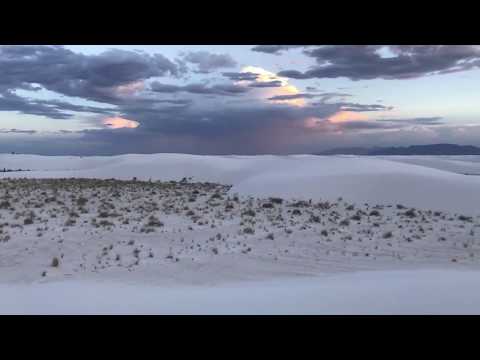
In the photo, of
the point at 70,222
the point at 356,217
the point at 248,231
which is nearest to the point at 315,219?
the point at 356,217

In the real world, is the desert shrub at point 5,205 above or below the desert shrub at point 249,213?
above

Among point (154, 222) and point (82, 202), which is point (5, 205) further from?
point (154, 222)

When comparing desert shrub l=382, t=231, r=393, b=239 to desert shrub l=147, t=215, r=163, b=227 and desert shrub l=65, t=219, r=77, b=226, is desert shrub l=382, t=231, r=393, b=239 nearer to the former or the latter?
desert shrub l=147, t=215, r=163, b=227

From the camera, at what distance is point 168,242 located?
11.1 meters

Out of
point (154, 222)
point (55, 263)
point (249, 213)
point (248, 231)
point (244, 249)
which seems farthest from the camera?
point (249, 213)

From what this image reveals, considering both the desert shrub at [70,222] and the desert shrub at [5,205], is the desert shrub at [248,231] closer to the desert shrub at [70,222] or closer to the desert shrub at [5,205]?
the desert shrub at [70,222]

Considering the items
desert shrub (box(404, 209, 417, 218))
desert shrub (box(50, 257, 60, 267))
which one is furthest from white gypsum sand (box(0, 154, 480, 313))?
desert shrub (box(404, 209, 417, 218))

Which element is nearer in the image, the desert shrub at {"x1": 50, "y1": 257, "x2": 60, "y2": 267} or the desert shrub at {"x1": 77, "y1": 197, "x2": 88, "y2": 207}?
the desert shrub at {"x1": 50, "y1": 257, "x2": 60, "y2": 267}

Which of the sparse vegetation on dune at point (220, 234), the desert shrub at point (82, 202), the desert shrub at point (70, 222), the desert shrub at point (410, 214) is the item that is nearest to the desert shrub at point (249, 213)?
the sparse vegetation on dune at point (220, 234)

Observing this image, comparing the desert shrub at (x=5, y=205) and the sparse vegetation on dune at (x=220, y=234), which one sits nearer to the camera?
the sparse vegetation on dune at (x=220, y=234)

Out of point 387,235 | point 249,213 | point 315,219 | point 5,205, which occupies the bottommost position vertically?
point 387,235
